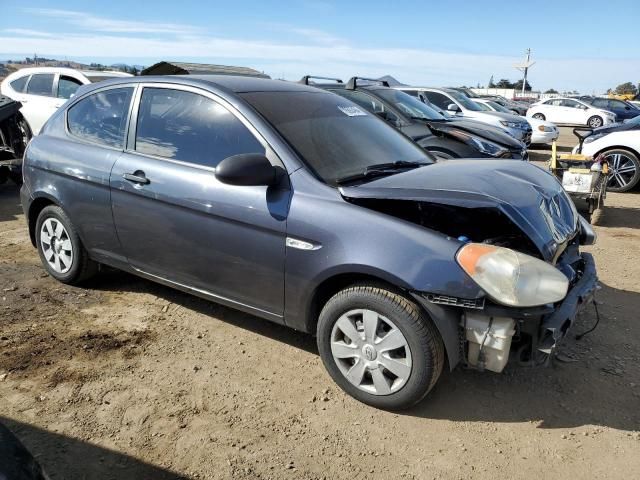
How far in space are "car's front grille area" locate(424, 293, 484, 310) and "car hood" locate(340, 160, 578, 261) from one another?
0.49 meters

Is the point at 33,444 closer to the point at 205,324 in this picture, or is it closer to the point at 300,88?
the point at 205,324

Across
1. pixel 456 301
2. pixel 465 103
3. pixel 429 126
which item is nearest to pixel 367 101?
pixel 429 126

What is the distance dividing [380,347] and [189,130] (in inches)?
74.5

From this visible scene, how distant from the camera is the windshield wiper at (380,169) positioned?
10.3ft

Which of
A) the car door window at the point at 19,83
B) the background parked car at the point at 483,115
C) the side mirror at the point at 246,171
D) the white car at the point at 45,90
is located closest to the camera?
the side mirror at the point at 246,171

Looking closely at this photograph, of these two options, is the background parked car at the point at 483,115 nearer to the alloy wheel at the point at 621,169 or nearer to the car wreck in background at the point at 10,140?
the alloy wheel at the point at 621,169

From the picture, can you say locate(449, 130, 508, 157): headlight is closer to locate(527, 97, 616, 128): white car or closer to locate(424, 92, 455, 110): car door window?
locate(424, 92, 455, 110): car door window

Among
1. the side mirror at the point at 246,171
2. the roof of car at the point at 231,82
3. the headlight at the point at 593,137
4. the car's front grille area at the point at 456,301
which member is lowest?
the car's front grille area at the point at 456,301

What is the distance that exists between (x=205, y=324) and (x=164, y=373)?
67cm

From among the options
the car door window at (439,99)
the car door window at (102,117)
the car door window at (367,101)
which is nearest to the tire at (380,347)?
the car door window at (102,117)

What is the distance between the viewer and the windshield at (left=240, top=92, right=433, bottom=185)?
10.4 ft

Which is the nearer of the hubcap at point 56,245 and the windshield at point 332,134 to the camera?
the windshield at point 332,134

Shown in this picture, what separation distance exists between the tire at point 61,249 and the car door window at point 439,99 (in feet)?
35.5

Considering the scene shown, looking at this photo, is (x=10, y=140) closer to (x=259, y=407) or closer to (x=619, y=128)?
(x=259, y=407)
